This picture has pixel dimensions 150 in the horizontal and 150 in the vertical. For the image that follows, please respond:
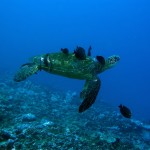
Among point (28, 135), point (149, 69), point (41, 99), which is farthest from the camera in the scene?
point (149, 69)

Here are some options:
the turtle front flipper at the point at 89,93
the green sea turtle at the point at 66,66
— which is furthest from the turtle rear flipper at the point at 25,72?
the turtle front flipper at the point at 89,93

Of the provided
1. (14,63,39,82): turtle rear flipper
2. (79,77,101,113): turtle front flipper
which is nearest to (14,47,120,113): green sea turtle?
(14,63,39,82): turtle rear flipper

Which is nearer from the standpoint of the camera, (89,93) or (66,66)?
(89,93)

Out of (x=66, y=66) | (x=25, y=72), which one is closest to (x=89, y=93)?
(x=66, y=66)

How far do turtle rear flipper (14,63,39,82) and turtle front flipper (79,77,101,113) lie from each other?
57.6 inches

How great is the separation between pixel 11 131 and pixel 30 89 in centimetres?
1367

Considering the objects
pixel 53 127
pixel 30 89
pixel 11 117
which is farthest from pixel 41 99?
pixel 53 127

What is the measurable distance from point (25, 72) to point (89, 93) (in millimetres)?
1835

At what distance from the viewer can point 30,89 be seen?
22328 mm

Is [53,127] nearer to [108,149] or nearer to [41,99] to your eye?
[108,149]

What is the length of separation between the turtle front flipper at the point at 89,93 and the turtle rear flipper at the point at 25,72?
1464 millimetres

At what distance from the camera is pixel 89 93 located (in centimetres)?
616

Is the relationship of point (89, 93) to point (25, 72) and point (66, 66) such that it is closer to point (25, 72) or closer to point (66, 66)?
point (66, 66)

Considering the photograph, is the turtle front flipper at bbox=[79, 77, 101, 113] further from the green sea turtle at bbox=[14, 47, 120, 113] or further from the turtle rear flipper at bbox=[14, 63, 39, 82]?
the turtle rear flipper at bbox=[14, 63, 39, 82]
